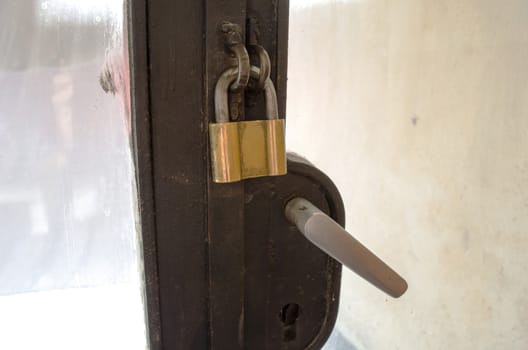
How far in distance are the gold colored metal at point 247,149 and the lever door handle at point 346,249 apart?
0.13 ft

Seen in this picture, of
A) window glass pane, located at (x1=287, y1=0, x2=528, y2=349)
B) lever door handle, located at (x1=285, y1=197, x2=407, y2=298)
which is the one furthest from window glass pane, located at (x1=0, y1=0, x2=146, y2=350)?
lever door handle, located at (x1=285, y1=197, x2=407, y2=298)

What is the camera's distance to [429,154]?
104cm

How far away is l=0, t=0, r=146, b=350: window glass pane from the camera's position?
3.45ft

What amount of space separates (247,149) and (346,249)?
92 mm

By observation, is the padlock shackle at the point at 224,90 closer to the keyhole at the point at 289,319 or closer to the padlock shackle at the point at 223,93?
the padlock shackle at the point at 223,93

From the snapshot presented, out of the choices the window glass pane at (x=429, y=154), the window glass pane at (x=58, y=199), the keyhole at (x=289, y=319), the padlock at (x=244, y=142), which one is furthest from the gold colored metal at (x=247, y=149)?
the window glass pane at (x=58, y=199)

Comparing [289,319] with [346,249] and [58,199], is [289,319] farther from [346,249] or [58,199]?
[58,199]

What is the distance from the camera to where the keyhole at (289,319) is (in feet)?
1.19

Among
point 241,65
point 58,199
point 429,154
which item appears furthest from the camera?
point 58,199

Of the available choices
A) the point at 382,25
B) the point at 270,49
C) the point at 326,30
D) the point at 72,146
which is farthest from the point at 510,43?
the point at 72,146

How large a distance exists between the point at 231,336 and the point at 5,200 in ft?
3.38

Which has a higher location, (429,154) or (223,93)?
(223,93)

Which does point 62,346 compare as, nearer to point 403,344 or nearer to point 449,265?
point 403,344

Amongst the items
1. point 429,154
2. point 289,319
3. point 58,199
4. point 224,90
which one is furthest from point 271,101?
point 58,199
